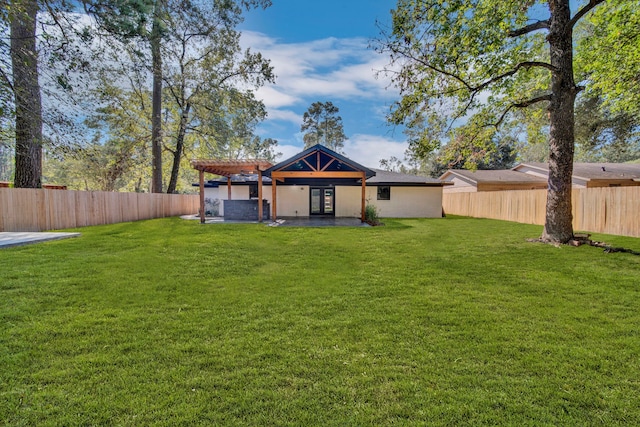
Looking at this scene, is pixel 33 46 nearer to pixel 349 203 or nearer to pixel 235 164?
pixel 235 164

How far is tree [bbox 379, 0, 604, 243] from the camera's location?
773 centimetres

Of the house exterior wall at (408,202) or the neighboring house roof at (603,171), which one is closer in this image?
the house exterior wall at (408,202)

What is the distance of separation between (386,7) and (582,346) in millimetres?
9350

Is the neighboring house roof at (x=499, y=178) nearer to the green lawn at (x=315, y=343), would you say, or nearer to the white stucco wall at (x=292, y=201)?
the white stucco wall at (x=292, y=201)

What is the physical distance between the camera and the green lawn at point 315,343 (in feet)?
6.48

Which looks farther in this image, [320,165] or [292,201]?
[292,201]

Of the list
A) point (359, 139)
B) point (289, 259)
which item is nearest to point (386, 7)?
point (289, 259)

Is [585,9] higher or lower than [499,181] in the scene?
higher


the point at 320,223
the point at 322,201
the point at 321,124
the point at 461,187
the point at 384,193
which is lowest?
the point at 320,223

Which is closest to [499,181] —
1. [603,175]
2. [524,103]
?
[603,175]

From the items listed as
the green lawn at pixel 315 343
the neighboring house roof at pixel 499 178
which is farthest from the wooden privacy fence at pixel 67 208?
the neighboring house roof at pixel 499 178

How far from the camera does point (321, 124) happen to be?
37.9 m

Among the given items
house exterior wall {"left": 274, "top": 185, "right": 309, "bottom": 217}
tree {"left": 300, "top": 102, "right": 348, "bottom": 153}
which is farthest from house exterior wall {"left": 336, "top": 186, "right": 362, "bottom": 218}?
tree {"left": 300, "top": 102, "right": 348, "bottom": 153}

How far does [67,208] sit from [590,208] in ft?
66.7
